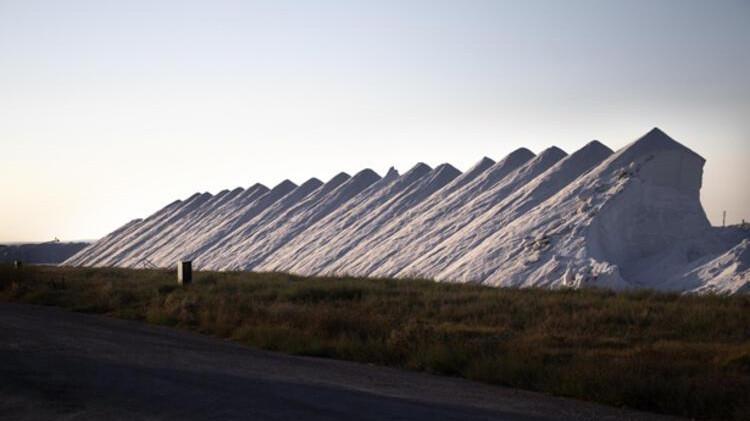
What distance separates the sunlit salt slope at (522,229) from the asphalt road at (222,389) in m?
15.5

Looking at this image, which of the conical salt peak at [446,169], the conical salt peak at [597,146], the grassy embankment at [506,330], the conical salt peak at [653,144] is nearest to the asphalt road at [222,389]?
the grassy embankment at [506,330]

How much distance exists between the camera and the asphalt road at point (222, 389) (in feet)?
23.4

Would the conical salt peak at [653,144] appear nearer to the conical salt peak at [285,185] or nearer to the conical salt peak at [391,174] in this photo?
the conical salt peak at [391,174]

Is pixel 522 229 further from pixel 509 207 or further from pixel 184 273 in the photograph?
pixel 184 273

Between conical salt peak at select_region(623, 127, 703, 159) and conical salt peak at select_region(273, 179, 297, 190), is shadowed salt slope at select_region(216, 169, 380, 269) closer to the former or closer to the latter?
conical salt peak at select_region(273, 179, 297, 190)

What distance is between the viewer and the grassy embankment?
876 cm

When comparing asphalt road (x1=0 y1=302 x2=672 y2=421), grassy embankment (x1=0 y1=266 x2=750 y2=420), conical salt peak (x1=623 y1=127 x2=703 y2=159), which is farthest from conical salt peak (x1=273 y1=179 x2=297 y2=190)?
asphalt road (x1=0 y1=302 x2=672 y2=421)

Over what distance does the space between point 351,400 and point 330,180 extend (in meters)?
48.6

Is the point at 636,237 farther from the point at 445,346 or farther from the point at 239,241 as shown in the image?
the point at 239,241

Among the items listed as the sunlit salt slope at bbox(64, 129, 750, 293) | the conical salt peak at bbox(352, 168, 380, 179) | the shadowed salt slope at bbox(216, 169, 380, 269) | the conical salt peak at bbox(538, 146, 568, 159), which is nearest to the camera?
the sunlit salt slope at bbox(64, 129, 750, 293)

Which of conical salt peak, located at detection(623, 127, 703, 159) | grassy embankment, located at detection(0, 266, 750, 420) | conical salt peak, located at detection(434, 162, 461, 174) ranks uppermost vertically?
conical salt peak, located at detection(434, 162, 461, 174)

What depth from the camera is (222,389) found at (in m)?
8.10

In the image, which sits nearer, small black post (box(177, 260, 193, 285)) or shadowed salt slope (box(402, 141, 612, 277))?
small black post (box(177, 260, 193, 285))

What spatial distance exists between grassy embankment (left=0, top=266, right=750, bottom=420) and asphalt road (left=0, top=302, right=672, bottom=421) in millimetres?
554
